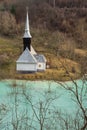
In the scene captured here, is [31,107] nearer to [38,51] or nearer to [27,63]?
[27,63]

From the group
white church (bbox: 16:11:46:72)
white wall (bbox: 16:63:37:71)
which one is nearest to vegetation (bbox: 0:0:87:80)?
white wall (bbox: 16:63:37:71)

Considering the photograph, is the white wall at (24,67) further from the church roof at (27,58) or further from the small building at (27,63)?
the church roof at (27,58)

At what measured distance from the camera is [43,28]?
156 feet

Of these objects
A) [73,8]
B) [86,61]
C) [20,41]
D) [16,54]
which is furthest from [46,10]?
[86,61]

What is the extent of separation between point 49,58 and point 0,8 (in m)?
19.3

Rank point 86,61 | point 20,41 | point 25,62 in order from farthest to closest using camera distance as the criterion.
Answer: point 20,41
point 25,62
point 86,61

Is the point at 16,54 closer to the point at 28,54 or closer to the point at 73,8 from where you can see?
the point at 28,54

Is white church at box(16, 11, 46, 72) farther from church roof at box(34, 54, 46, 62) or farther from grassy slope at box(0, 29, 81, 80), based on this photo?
grassy slope at box(0, 29, 81, 80)

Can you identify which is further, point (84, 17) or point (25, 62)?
point (84, 17)

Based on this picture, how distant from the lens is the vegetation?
33.9 meters

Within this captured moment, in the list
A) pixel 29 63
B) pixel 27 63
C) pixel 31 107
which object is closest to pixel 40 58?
pixel 29 63

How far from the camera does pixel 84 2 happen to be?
56.5 metres

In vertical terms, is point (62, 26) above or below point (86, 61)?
below

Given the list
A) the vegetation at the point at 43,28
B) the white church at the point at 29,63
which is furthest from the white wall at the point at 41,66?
the vegetation at the point at 43,28
